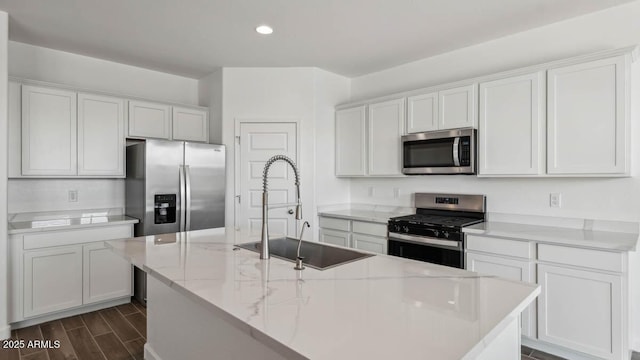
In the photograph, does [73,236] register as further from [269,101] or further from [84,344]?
[269,101]

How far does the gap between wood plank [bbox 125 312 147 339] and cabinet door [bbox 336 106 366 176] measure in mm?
2509

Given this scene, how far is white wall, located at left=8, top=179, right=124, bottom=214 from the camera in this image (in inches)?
133

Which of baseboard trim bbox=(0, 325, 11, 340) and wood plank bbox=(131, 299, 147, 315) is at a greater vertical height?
baseboard trim bbox=(0, 325, 11, 340)

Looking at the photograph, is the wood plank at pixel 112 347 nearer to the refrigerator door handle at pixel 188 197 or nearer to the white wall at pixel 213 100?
the refrigerator door handle at pixel 188 197

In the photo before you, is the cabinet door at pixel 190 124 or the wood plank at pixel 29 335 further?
the cabinet door at pixel 190 124

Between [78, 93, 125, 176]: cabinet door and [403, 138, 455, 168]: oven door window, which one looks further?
[78, 93, 125, 176]: cabinet door

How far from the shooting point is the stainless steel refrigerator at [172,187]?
3480mm

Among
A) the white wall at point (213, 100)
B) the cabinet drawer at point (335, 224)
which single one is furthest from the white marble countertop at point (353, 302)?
the white wall at point (213, 100)

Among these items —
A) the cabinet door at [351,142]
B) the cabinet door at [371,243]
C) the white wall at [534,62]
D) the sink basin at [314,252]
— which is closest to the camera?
the sink basin at [314,252]

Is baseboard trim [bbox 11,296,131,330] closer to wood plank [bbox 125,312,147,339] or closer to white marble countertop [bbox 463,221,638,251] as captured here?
wood plank [bbox 125,312,147,339]

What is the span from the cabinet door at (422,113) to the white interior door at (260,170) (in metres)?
1.33

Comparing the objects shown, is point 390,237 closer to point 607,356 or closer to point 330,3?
point 607,356

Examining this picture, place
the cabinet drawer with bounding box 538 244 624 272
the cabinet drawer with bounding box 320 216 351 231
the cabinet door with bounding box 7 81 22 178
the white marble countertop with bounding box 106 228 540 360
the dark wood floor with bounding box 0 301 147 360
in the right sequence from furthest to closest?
→ the cabinet drawer with bounding box 320 216 351 231 < the cabinet door with bounding box 7 81 22 178 < the dark wood floor with bounding box 0 301 147 360 < the cabinet drawer with bounding box 538 244 624 272 < the white marble countertop with bounding box 106 228 540 360

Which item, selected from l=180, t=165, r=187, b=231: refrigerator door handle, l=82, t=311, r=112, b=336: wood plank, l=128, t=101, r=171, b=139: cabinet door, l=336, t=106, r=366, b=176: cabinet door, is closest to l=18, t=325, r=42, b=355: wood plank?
l=82, t=311, r=112, b=336: wood plank
